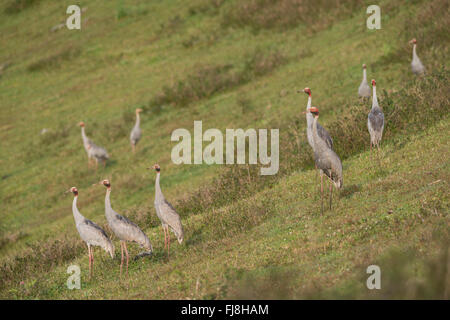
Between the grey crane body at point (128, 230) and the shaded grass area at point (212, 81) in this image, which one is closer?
the grey crane body at point (128, 230)

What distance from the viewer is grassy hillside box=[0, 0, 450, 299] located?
10430 millimetres

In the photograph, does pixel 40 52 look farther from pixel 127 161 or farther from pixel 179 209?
pixel 179 209

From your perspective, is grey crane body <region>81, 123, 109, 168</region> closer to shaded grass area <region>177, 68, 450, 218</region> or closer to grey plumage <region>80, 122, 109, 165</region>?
grey plumage <region>80, 122, 109, 165</region>

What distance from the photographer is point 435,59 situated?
954 inches

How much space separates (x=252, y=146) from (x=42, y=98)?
20.7 metres

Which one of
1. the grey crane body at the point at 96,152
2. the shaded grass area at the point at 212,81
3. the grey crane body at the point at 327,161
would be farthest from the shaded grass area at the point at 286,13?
the grey crane body at the point at 327,161
